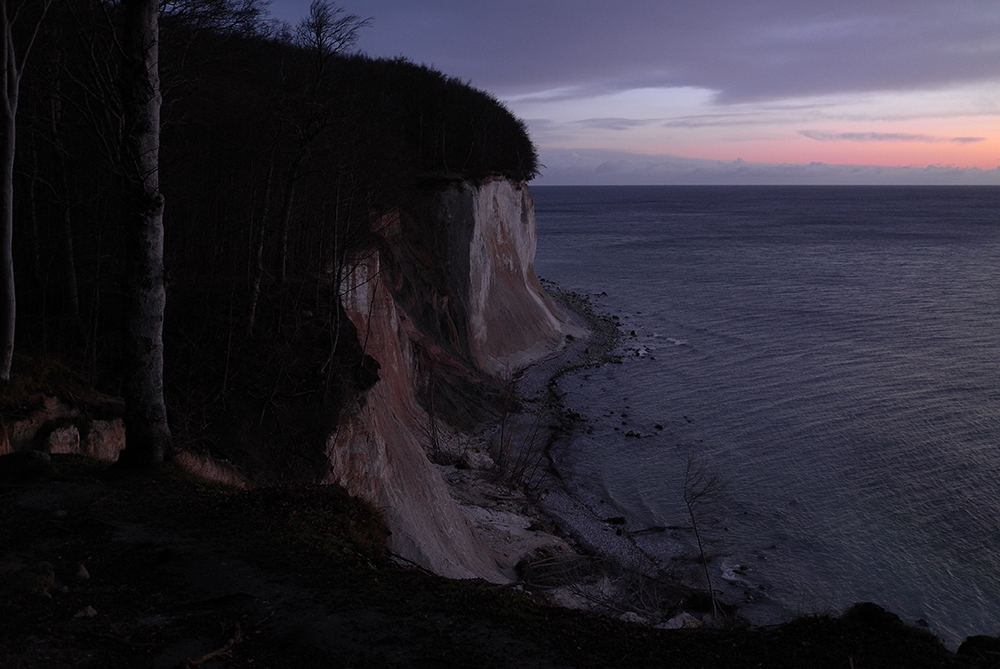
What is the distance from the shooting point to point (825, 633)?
17.4 feet

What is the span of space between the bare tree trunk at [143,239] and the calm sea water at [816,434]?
32.2 ft

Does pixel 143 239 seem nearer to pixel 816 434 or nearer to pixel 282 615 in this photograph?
pixel 282 615

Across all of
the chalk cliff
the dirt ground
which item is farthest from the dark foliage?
the dirt ground

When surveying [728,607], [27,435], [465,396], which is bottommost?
[728,607]

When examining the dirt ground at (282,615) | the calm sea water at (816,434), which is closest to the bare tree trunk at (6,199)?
the dirt ground at (282,615)

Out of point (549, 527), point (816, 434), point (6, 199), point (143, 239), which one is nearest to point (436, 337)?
point (549, 527)

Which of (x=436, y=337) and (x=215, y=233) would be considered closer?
(x=215, y=233)

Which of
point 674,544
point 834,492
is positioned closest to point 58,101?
point 674,544

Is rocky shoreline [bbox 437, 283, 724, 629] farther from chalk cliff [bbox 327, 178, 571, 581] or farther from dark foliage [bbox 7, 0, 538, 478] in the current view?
dark foliage [bbox 7, 0, 538, 478]

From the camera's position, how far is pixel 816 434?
24000 millimetres

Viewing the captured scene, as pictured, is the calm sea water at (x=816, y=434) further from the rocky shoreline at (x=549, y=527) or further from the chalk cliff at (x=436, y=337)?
the chalk cliff at (x=436, y=337)

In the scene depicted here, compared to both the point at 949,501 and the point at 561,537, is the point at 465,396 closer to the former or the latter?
the point at 561,537

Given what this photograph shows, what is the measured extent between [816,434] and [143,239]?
2305 centimetres

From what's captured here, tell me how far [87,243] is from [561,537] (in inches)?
539
